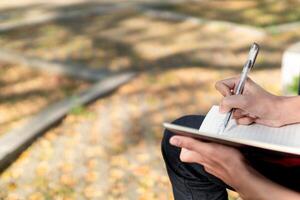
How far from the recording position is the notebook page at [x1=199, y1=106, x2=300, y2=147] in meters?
1.80

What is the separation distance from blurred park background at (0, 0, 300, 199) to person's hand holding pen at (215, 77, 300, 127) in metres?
1.35

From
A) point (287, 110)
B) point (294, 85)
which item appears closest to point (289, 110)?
point (287, 110)

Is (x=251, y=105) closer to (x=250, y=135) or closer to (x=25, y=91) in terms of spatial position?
(x=250, y=135)

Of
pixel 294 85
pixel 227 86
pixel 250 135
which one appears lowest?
pixel 294 85

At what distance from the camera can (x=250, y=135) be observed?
6.04ft

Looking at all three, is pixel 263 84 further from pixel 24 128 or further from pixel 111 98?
pixel 24 128

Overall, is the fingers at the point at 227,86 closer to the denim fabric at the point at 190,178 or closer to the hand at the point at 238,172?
the denim fabric at the point at 190,178

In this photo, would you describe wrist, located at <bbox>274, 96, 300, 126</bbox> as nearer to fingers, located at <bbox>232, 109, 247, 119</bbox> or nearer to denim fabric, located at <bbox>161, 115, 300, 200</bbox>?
fingers, located at <bbox>232, 109, 247, 119</bbox>

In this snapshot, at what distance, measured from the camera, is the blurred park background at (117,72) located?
142 inches

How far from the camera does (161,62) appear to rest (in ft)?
19.0

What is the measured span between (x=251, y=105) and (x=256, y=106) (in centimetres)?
4

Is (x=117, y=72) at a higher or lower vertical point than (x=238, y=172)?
lower

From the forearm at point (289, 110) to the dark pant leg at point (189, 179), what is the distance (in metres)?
0.36

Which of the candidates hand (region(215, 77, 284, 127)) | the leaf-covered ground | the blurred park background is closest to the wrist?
hand (region(215, 77, 284, 127))
